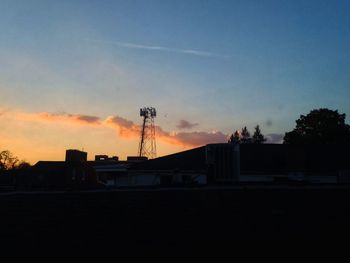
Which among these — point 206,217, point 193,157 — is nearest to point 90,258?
point 206,217

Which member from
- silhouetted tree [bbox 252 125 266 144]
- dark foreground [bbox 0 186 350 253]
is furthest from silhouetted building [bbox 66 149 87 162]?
silhouetted tree [bbox 252 125 266 144]

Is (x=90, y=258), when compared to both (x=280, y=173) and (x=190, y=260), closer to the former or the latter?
(x=190, y=260)

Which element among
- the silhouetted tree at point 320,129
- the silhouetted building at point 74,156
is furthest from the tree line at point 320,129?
the silhouetted building at point 74,156

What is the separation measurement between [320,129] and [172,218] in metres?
53.8

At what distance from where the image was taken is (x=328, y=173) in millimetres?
34000

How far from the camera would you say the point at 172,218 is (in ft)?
43.7

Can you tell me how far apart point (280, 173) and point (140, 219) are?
73.1 ft

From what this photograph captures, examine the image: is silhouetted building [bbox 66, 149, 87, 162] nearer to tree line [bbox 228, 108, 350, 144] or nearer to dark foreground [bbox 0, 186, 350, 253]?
tree line [bbox 228, 108, 350, 144]

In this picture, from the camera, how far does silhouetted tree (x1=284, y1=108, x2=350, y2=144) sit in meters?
60.8

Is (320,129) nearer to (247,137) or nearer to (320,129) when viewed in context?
(320,129)

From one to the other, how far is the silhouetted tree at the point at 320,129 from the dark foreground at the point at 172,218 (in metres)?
49.4

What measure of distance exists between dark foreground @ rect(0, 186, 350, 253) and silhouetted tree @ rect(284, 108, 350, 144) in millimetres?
49428

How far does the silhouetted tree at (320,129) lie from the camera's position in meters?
60.8

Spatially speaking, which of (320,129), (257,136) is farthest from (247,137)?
(320,129)
